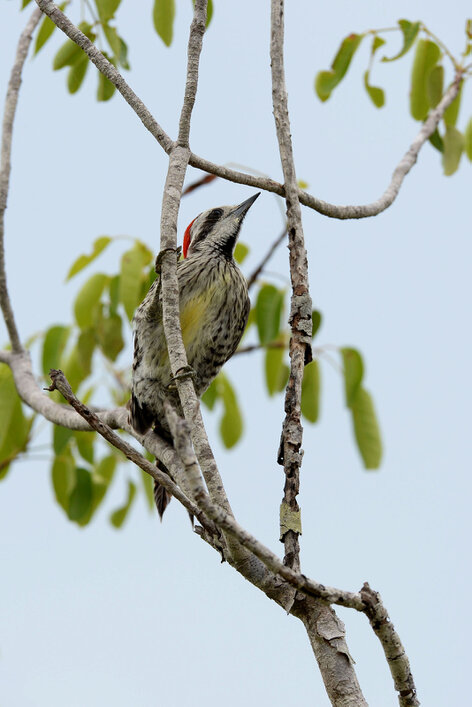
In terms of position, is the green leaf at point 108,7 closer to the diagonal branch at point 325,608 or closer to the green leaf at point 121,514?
the diagonal branch at point 325,608

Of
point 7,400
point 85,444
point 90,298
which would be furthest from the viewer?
point 85,444

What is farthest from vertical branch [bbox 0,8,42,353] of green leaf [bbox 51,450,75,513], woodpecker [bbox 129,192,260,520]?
green leaf [bbox 51,450,75,513]

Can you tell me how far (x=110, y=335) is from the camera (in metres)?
4.11

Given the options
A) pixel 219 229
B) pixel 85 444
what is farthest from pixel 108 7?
pixel 85 444

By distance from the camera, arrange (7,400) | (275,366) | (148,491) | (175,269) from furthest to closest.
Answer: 1. (148,491)
2. (275,366)
3. (7,400)
4. (175,269)

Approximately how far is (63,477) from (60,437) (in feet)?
2.02

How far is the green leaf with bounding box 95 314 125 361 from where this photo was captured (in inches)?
160

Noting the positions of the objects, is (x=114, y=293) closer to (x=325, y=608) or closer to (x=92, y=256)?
(x=92, y=256)

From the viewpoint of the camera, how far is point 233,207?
424 centimetres

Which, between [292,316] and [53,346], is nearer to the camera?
[292,316]

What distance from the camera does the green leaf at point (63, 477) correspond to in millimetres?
4445

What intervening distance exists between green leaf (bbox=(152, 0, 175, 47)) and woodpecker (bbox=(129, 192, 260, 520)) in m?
0.97

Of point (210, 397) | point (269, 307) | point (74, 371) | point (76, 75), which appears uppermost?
point (76, 75)

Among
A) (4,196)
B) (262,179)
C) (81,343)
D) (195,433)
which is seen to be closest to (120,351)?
(81,343)
